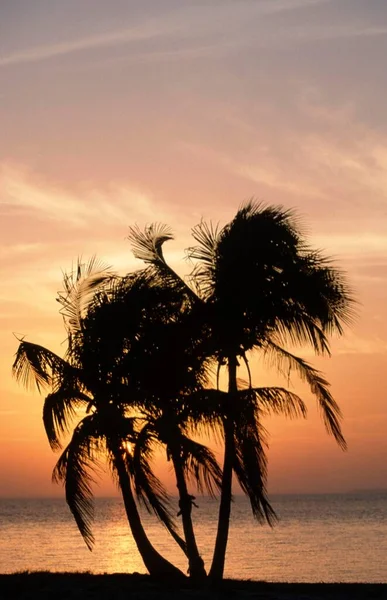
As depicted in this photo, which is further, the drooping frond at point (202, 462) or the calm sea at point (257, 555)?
the calm sea at point (257, 555)

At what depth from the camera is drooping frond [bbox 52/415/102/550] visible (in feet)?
68.3

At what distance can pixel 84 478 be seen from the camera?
21062 millimetres

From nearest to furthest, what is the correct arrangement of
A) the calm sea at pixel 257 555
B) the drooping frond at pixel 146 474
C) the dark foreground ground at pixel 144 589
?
the dark foreground ground at pixel 144 589 < the drooping frond at pixel 146 474 < the calm sea at pixel 257 555

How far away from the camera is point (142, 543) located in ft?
71.5

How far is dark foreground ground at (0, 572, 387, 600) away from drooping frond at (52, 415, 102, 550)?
45.5 inches

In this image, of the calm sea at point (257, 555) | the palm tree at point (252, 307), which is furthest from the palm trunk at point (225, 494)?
the calm sea at point (257, 555)

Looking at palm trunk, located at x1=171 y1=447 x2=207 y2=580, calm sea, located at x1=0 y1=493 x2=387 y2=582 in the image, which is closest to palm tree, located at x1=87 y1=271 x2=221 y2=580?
palm trunk, located at x1=171 y1=447 x2=207 y2=580

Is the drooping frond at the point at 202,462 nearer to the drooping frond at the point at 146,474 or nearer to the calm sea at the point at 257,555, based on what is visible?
the drooping frond at the point at 146,474

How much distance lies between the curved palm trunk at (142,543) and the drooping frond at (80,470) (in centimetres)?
74

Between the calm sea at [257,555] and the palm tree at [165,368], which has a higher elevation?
the palm tree at [165,368]

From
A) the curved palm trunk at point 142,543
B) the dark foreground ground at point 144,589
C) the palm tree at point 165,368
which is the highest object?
the palm tree at point 165,368

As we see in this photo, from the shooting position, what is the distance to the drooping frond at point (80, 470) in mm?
20828

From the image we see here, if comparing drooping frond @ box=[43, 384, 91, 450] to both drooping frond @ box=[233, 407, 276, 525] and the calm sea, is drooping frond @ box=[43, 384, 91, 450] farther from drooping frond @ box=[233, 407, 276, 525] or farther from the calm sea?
the calm sea

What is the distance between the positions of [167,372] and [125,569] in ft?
71.5
